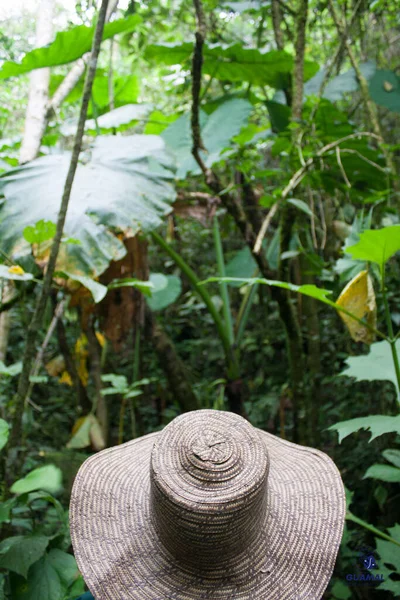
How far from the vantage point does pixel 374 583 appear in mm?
1692

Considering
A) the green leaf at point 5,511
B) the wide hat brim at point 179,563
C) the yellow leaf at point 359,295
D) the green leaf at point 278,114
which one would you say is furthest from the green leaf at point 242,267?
the green leaf at point 5,511

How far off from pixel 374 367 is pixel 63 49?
1.58 m

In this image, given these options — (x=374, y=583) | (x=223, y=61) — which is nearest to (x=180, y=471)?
(x=374, y=583)

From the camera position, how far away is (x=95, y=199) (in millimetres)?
1534

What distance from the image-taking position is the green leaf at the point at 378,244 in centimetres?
100

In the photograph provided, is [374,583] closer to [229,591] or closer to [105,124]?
[229,591]

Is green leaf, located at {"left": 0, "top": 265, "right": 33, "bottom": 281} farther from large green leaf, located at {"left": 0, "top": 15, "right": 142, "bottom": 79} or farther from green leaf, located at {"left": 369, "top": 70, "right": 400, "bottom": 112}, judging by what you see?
green leaf, located at {"left": 369, "top": 70, "right": 400, "bottom": 112}

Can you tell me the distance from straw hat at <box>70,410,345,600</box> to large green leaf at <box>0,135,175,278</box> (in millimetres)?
658

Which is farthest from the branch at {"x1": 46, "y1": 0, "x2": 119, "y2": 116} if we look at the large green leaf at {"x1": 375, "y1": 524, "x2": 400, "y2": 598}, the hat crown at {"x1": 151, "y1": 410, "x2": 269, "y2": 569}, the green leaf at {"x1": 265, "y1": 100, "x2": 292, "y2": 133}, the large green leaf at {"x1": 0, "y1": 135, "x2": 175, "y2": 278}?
the large green leaf at {"x1": 375, "y1": 524, "x2": 400, "y2": 598}

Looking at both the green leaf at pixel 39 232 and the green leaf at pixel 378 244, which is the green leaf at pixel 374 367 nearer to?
the green leaf at pixel 378 244

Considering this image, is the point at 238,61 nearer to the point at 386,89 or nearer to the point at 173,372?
the point at 386,89

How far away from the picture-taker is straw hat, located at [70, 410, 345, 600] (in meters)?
0.82

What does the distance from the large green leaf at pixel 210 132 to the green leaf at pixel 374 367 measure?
1.31 meters

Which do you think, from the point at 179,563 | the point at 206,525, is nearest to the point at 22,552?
the point at 179,563
